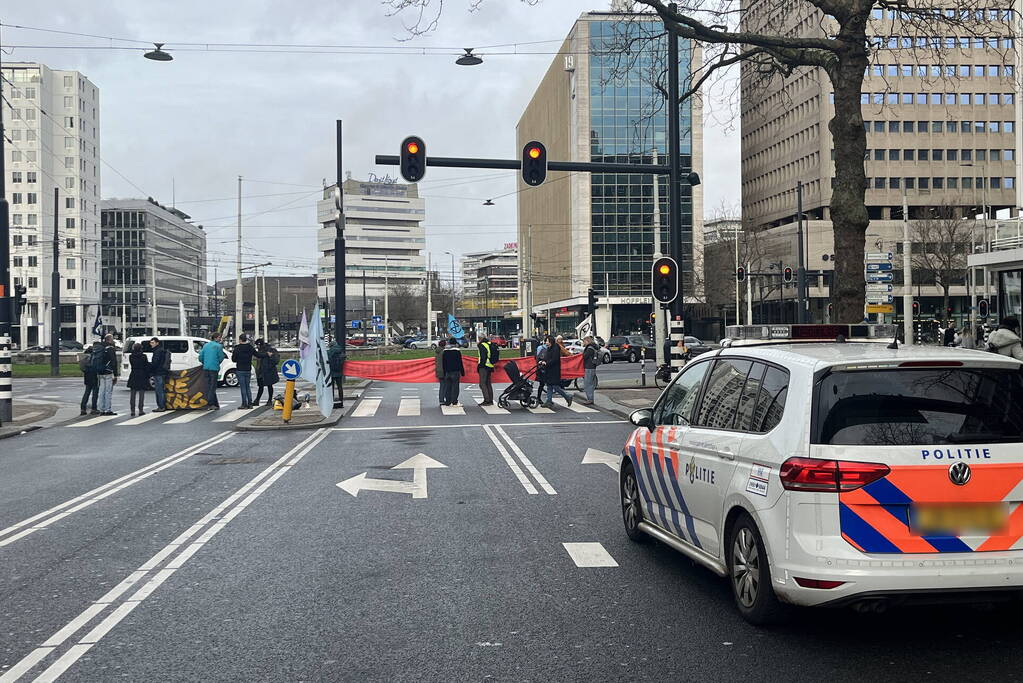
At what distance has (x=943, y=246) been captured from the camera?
6088 cm

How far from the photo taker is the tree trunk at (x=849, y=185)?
14.9 m

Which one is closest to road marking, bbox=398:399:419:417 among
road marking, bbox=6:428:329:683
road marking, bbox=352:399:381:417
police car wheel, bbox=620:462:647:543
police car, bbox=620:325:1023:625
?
road marking, bbox=352:399:381:417

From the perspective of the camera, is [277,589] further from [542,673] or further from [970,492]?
[970,492]

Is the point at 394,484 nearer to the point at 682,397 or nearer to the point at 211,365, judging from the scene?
the point at 682,397

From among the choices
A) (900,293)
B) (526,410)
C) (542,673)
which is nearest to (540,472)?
(542,673)

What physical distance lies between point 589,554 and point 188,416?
17772mm

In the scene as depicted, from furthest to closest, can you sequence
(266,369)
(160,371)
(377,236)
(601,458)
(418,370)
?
(377,236), (418,370), (266,369), (160,371), (601,458)

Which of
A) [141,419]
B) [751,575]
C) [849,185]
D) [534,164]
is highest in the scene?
[534,164]

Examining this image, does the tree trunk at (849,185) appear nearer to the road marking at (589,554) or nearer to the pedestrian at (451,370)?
the road marking at (589,554)

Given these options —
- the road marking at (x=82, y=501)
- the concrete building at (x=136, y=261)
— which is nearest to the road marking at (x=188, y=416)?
the road marking at (x=82, y=501)

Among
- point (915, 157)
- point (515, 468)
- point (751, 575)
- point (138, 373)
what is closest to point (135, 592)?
point (751, 575)

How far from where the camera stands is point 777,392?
586 centimetres

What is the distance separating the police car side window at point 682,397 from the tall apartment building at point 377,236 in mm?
142319

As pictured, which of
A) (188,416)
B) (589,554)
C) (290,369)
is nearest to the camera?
(589,554)
